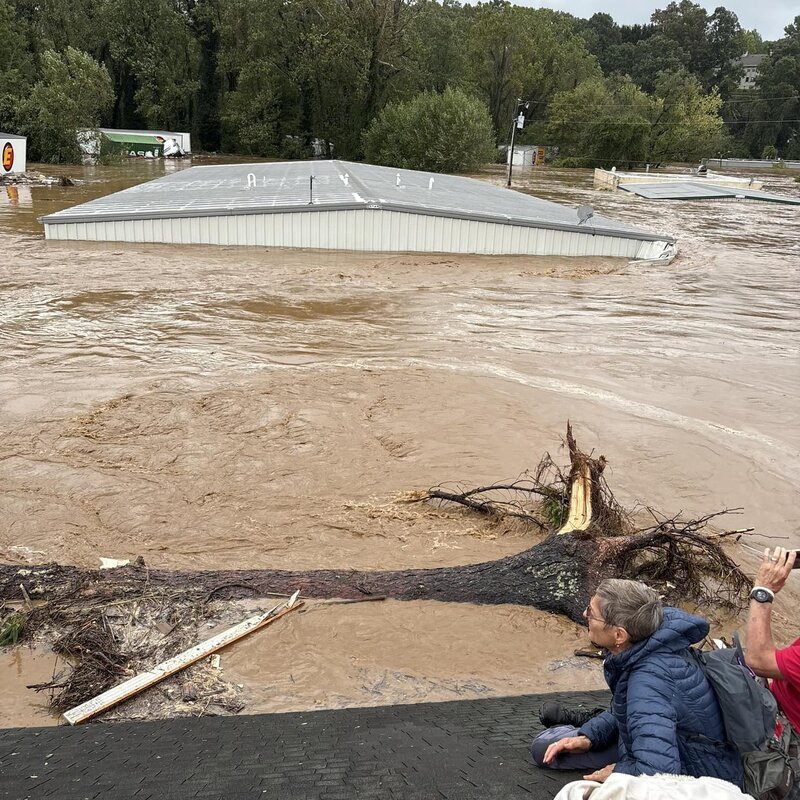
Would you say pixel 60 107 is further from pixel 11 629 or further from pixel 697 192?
pixel 11 629

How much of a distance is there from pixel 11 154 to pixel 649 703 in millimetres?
37598

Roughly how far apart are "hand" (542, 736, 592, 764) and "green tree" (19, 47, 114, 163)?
46887 millimetres

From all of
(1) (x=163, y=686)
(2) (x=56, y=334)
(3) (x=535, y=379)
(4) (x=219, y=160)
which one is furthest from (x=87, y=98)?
(1) (x=163, y=686)

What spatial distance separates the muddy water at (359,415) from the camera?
5102 millimetres

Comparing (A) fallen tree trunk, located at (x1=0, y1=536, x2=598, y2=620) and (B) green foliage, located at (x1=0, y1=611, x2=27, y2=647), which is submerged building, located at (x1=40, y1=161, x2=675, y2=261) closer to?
(A) fallen tree trunk, located at (x1=0, y1=536, x2=598, y2=620)

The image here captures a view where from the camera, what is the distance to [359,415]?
9.21 metres

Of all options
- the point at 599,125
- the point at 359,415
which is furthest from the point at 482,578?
the point at 599,125

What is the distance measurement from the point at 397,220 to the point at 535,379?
9843 mm

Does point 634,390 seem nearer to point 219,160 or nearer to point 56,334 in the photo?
point 56,334

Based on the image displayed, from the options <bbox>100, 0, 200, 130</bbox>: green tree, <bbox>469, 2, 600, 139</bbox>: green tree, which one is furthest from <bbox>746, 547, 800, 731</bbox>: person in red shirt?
<bbox>469, 2, 600, 139</bbox>: green tree

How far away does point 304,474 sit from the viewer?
7.59m

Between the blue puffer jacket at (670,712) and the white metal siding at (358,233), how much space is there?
1754cm

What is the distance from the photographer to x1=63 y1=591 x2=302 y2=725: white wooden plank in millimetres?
3975

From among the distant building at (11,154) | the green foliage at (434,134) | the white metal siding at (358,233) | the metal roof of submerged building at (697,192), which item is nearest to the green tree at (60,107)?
the distant building at (11,154)
